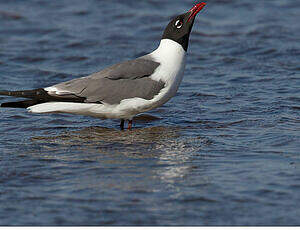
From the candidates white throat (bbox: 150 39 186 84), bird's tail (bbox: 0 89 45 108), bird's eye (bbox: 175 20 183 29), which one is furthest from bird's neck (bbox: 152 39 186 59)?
bird's tail (bbox: 0 89 45 108)

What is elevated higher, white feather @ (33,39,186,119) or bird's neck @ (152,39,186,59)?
bird's neck @ (152,39,186,59)

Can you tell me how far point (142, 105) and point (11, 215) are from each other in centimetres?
292

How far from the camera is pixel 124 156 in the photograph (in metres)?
6.52

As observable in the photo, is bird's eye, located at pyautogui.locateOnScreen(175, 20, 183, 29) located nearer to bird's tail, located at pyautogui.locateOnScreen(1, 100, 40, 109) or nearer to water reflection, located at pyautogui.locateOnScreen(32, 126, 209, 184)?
water reflection, located at pyautogui.locateOnScreen(32, 126, 209, 184)

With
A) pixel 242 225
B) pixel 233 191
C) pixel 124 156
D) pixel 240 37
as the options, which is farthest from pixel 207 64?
pixel 242 225

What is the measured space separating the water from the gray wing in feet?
1.55

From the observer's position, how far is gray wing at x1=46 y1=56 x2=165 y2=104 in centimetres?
748

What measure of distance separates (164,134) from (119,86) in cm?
77

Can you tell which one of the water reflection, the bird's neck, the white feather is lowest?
the water reflection

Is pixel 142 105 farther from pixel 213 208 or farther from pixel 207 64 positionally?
pixel 207 64

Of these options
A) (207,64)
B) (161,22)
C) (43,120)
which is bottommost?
(43,120)

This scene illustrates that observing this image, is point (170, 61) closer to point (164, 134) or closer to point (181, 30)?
point (181, 30)

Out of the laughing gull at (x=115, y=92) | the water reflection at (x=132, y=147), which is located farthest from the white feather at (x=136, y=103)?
the water reflection at (x=132, y=147)

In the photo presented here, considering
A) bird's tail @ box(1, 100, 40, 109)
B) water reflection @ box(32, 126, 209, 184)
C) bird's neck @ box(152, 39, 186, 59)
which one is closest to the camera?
water reflection @ box(32, 126, 209, 184)
